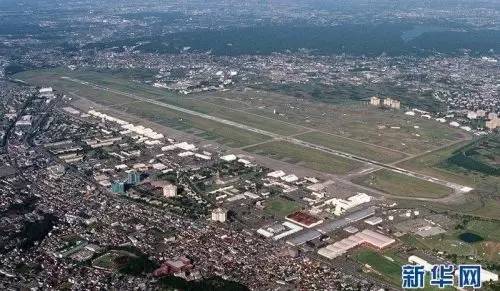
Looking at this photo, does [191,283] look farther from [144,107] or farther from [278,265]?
[144,107]

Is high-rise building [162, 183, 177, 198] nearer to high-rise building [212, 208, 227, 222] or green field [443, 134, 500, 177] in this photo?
high-rise building [212, 208, 227, 222]

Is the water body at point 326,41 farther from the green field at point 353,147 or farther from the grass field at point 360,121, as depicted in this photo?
the green field at point 353,147

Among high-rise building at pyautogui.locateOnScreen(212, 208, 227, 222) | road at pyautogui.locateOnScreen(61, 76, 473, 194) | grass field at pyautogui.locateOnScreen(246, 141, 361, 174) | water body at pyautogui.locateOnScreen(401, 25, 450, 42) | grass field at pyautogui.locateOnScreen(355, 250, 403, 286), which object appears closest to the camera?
grass field at pyautogui.locateOnScreen(355, 250, 403, 286)

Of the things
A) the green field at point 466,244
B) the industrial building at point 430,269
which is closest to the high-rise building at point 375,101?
the green field at point 466,244

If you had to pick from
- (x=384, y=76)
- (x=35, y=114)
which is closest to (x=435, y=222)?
(x=35, y=114)

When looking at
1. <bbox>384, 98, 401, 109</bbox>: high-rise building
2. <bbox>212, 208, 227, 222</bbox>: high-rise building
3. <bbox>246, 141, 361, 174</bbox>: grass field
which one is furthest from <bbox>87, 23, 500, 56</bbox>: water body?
<bbox>212, 208, 227, 222</bbox>: high-rise building

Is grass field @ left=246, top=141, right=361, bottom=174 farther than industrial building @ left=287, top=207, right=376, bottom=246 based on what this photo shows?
Yes
